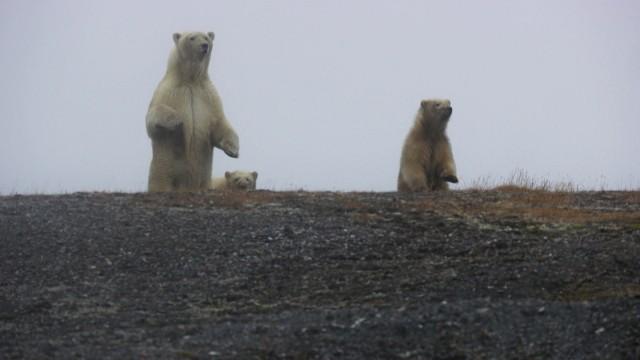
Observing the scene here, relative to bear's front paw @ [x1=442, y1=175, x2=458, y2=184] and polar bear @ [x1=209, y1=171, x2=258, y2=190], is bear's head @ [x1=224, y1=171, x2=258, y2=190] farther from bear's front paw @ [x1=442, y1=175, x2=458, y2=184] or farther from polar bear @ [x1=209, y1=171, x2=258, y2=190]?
bear's front paw @ [x1=442, y1=175, x2=458, y2=184]

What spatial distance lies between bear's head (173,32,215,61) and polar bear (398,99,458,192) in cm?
319

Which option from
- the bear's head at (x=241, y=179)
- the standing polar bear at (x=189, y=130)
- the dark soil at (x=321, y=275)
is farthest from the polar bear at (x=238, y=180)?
the dark soil at (x=321, y=275)

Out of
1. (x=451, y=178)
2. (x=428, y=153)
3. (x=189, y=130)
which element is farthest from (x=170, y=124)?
(x=451, y=178)

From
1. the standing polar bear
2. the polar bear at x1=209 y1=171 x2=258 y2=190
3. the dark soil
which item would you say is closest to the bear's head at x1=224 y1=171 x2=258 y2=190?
the polar bear at x1=209 y1=171 x2=258 y2=190

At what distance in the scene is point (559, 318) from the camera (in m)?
12.7

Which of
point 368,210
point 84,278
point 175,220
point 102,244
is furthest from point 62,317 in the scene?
point 368,210

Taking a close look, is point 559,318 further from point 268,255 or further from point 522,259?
point 268,255

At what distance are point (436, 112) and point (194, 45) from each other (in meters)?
3.60

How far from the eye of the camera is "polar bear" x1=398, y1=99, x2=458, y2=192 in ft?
75.7

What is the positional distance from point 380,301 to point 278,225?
346cm

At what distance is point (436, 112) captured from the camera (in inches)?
920

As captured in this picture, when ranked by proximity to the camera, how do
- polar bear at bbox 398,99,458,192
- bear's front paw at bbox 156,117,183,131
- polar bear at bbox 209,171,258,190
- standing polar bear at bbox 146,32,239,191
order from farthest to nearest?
polar bear at bbox 209,171,258,190
polar bear at bbox 398,99,458,192
standing polar bear at bbox 146,32,239,191
bear's front paw at bbox 156,117,183,131

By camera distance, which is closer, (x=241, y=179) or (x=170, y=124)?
(x=170, y=124)

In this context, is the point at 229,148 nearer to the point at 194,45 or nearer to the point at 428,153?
the point at 194,45
